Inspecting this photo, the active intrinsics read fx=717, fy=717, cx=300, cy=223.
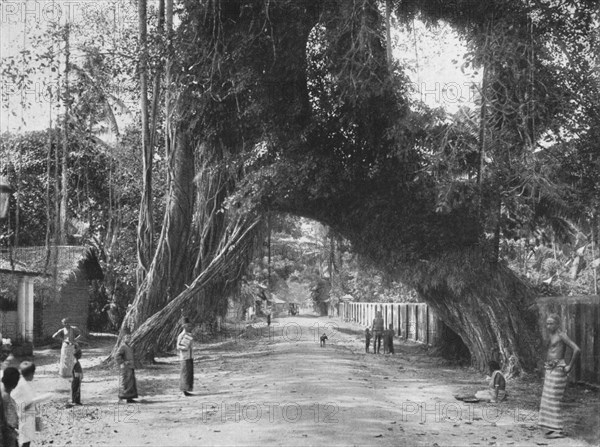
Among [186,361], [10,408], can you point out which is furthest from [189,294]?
[10,408]

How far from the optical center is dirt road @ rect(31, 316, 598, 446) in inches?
355

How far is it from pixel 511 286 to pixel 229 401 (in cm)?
733

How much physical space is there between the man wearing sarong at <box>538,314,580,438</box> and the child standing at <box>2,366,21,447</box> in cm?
645

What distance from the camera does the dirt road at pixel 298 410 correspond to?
355 inches

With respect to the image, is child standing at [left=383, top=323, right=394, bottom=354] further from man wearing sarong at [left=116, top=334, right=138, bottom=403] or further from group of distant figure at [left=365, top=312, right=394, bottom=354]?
man wearing sarong at [left=116, top=334, right=138, bottom=403]

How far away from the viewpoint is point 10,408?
263 inches

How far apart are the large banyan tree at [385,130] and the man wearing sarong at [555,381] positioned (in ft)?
15.0

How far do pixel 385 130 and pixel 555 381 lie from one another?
7.74 metres

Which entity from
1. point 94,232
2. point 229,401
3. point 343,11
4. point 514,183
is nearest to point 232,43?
point 343,11

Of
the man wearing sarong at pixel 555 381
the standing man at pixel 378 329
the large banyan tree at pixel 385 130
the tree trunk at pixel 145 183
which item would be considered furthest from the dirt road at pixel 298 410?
the standing man at pixel 378 329

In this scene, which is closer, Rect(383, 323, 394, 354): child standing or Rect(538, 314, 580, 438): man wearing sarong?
Rect(538, 314, 580, 438): man wearing sarong

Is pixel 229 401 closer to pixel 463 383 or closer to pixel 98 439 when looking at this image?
pixel 98 439

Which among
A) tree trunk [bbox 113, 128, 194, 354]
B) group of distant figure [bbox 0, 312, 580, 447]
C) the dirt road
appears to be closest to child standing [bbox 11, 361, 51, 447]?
group of distant figure [bbox 0, 312, 580, 447]

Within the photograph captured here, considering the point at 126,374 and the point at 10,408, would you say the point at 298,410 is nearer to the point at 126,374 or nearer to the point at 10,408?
the point at 126,374
